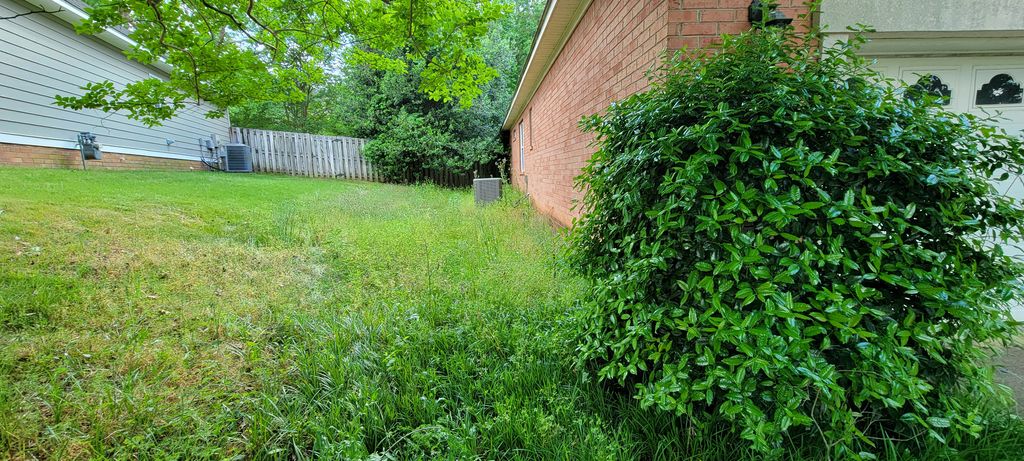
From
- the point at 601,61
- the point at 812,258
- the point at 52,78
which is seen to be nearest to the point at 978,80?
the point at 601,61

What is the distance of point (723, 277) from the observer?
1.49m

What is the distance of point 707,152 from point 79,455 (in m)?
2.68

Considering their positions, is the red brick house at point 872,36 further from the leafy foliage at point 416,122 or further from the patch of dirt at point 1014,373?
A: the leafy foliage at point 416,122

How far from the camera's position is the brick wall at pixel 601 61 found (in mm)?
2709

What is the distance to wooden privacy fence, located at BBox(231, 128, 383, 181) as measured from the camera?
1496 cm

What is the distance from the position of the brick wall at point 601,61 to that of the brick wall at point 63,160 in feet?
30.8

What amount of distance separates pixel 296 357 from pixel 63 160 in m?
10.2

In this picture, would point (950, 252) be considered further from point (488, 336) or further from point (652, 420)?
point (488, 336)

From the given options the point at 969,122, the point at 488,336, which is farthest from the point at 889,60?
the point at 488,336

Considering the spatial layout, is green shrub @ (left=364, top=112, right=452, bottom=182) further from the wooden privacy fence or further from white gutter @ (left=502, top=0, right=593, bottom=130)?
white gutter @ (left=502, top=0, right=593, bottom=130)

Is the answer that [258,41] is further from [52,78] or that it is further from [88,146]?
[52,78]

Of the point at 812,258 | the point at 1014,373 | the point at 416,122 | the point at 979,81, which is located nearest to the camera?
the point at 812,258

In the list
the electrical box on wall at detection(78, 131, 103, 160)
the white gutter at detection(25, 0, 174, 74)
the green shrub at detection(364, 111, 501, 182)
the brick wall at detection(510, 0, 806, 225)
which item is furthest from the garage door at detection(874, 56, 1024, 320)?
the electrical box on wall at detection(78, 131, 103, 160)

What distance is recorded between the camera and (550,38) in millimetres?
6227
